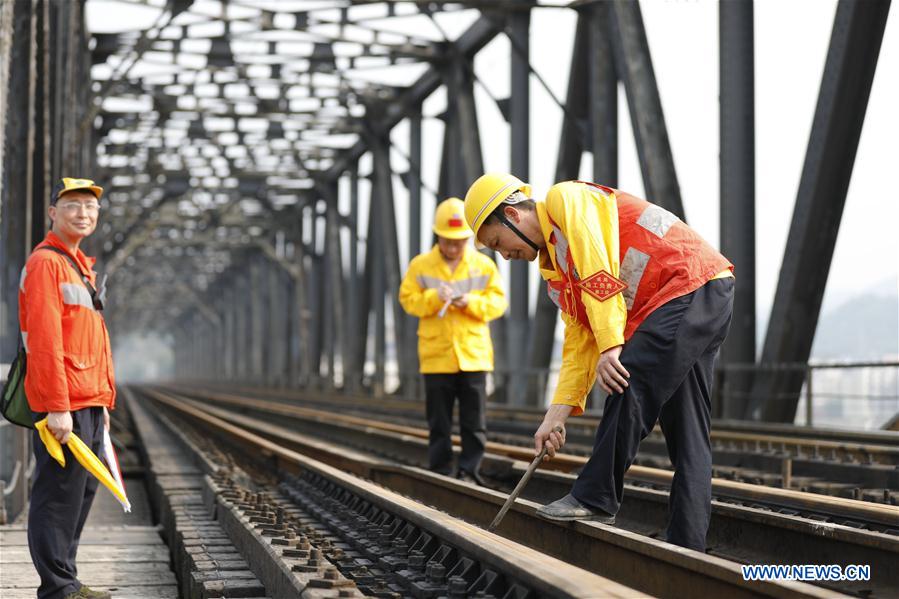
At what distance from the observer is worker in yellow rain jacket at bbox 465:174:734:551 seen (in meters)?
3.78

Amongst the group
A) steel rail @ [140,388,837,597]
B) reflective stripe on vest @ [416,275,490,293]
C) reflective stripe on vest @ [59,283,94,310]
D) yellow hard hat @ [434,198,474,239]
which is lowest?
steel rail @ [140,388,837,597]

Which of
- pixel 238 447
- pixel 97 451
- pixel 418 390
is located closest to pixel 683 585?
pixel 97 451

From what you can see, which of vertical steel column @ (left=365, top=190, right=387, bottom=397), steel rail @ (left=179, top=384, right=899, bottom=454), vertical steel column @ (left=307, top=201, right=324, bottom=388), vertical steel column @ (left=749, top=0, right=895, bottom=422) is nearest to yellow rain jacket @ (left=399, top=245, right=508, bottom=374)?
steel rail @ (left=179, top=384, right=899, bottom=454)

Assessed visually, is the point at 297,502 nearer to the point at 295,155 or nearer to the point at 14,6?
the point at 14,6

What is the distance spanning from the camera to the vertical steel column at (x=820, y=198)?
955 cm

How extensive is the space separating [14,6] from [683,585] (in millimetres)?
5629

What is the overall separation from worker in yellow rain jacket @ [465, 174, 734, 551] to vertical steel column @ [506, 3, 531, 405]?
46.5ft

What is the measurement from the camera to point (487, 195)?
4172mm

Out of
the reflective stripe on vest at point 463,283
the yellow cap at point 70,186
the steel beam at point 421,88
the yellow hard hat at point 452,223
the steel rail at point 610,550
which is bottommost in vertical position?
the steel rail at point 610,550

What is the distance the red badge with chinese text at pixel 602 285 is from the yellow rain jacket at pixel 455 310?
334 centimetres

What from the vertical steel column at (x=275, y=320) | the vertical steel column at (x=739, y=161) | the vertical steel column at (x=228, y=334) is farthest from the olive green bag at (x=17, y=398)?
the vertical steel column at (x=228, y=334)

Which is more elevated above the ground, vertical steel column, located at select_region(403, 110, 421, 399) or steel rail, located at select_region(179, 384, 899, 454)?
vertical steel column, located at select_region(403, 110, 421, 399)

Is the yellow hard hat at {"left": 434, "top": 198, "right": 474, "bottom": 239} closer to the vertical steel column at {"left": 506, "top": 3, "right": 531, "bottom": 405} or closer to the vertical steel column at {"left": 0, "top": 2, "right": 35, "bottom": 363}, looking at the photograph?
the vertical steel column at {"left": 0, "top": 2, "right": 35, "bottom": 363}

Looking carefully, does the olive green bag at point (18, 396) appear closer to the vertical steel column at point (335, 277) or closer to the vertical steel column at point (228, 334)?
the vertical steel column at point (335, 277)
